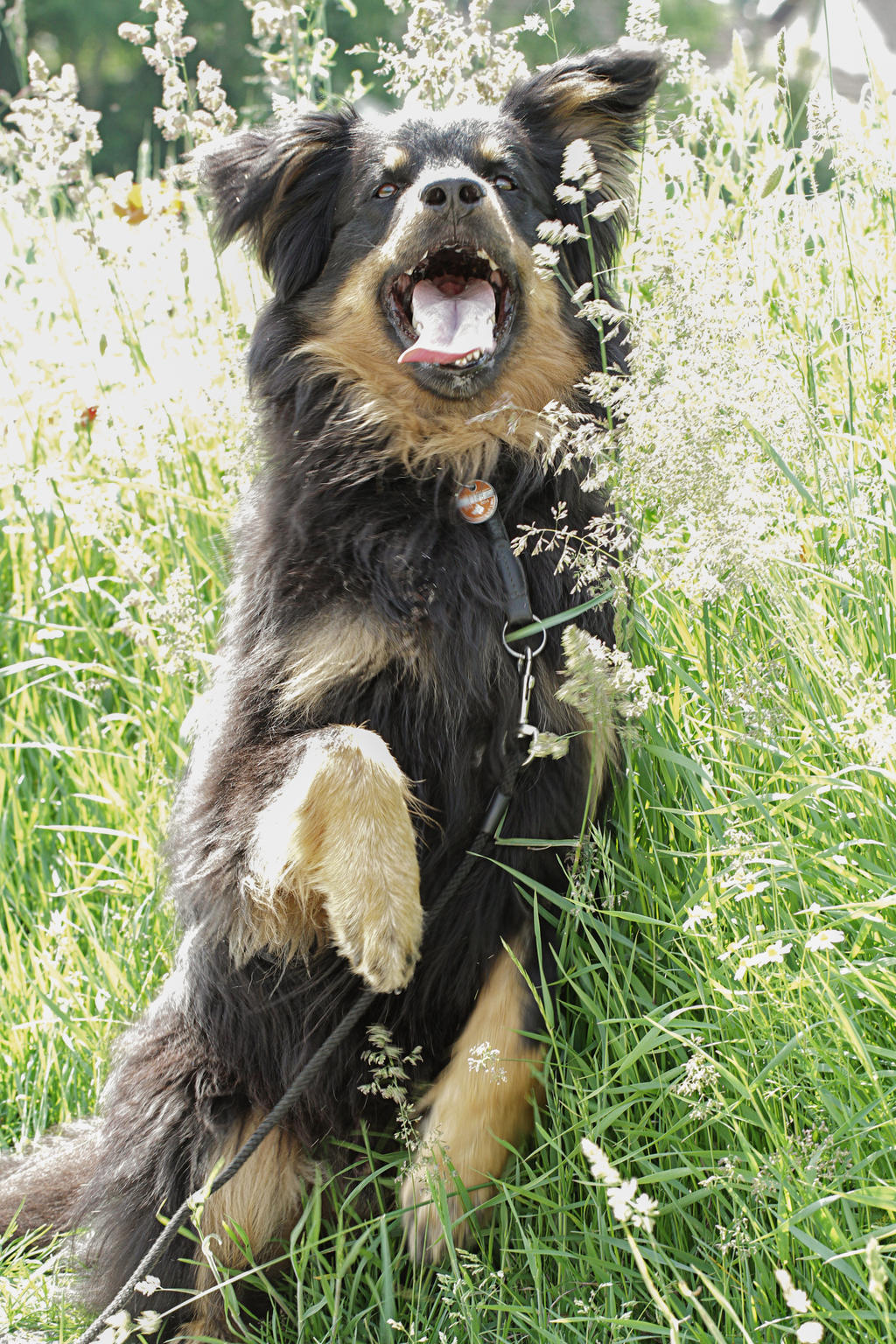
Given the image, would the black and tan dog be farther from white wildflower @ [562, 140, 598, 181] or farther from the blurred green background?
the blurred green background

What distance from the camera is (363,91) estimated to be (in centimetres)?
381

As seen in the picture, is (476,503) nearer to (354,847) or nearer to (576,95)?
(354,847)

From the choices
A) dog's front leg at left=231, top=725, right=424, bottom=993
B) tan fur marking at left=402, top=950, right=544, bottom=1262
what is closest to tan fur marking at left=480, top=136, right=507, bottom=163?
dog's front leg at left=231, top=725, right=424, bottom=993

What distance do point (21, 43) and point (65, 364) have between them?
3.80ft

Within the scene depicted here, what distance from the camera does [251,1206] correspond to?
8.17ft

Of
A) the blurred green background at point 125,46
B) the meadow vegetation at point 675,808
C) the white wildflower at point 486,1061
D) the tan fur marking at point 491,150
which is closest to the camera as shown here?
the meadow vegetation at point 675,808

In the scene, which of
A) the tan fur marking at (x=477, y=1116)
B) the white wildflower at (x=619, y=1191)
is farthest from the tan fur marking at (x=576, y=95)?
the white wildflower at (x=619, y=1191)

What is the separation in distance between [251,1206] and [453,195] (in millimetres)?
2255

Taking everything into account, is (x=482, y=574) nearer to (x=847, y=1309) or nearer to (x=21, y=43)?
(x=847, y=1309)

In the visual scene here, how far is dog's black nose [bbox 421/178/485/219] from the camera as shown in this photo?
264 centimetres

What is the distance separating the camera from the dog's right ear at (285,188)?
2.93 m

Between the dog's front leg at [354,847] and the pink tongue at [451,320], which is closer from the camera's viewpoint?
the dog's front leg at [354,847]

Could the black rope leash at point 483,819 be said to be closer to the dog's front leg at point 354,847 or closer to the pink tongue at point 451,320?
the dog's front leg at point 354,847

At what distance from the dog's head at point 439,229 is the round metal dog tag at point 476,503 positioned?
0.77 ft
